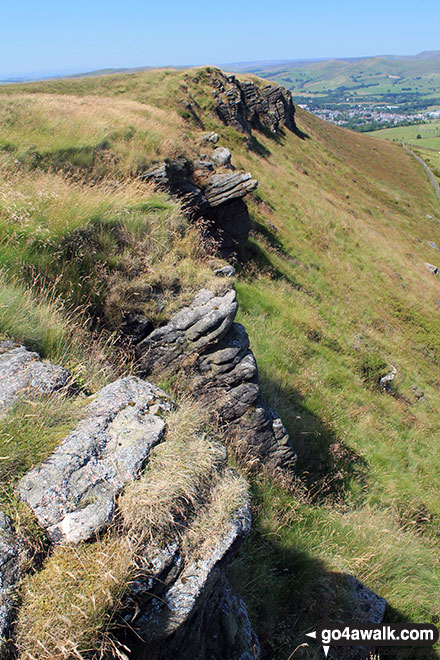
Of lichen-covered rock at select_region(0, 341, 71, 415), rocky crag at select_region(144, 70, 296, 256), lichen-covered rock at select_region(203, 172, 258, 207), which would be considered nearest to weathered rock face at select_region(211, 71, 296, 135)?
rocky crag at select_region(144, 70, 296, 256)

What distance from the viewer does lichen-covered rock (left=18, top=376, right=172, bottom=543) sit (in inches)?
92.0

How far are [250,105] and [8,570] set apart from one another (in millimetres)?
49869

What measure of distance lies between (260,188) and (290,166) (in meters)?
14.5

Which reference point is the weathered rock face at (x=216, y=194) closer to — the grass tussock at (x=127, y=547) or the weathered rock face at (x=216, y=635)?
the grass tussock at (x=127, y=547)

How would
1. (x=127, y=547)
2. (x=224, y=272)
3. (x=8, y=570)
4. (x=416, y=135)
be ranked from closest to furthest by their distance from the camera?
(x=8, y=570) → (x=127, y=547) → (x=224, y=272) → (x=416, y=135)

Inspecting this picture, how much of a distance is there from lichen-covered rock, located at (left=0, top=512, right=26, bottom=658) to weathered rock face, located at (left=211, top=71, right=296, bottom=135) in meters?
35.0

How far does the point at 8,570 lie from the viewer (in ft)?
6.71

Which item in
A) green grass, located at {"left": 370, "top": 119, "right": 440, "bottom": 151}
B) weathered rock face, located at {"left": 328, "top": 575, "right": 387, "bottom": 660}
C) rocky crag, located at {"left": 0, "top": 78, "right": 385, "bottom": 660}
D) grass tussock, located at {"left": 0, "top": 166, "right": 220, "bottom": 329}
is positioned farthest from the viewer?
green grass, located at {"left": 370, "top": 119, "right": 440, "bottom": 151}

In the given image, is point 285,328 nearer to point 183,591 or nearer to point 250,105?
point 183,591

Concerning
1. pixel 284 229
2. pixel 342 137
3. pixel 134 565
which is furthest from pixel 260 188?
pixel 342 137

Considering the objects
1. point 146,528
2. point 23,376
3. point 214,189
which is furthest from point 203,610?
point 214,189

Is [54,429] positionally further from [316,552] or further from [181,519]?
[316,552]

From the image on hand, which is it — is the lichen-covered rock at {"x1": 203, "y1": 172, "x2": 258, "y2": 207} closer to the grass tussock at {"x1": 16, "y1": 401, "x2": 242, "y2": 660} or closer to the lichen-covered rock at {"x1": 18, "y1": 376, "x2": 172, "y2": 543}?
the lichen-covered rock at {"x1": 18, "y1": 376, "x2": 172, "y2": 543}

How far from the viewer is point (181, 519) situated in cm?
261
